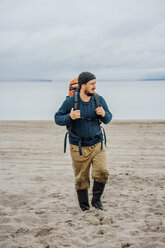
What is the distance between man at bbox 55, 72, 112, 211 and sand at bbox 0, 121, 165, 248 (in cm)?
63

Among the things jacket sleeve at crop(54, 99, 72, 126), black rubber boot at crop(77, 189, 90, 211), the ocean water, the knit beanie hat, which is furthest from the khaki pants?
the ocean water

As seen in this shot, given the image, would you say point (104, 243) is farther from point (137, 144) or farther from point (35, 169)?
point (137, 144)

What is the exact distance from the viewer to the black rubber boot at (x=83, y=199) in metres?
4.28

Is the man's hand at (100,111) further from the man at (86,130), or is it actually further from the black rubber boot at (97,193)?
the black rubber boot at (97,193)

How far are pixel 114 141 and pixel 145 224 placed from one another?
21.0 feet

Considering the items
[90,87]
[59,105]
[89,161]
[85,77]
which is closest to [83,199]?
[89,161]

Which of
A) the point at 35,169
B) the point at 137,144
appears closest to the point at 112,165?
the point at 35,169

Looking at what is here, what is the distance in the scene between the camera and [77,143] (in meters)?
4.07

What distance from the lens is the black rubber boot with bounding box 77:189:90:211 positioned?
428 cm

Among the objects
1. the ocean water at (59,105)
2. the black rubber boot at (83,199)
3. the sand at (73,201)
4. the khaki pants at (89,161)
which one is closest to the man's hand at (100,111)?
the khaki pants at (89,161)

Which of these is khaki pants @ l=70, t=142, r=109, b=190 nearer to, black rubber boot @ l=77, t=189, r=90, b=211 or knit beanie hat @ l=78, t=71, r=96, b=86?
black rubber boot @ l=77, t=189, r=90, b=211

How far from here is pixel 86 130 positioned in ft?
13.1

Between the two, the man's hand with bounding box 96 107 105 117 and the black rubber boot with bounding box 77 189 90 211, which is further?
the black rubber boot with bounding box 77 189 90 211

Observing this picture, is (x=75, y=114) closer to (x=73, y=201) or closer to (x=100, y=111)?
(x=100, y=111)
